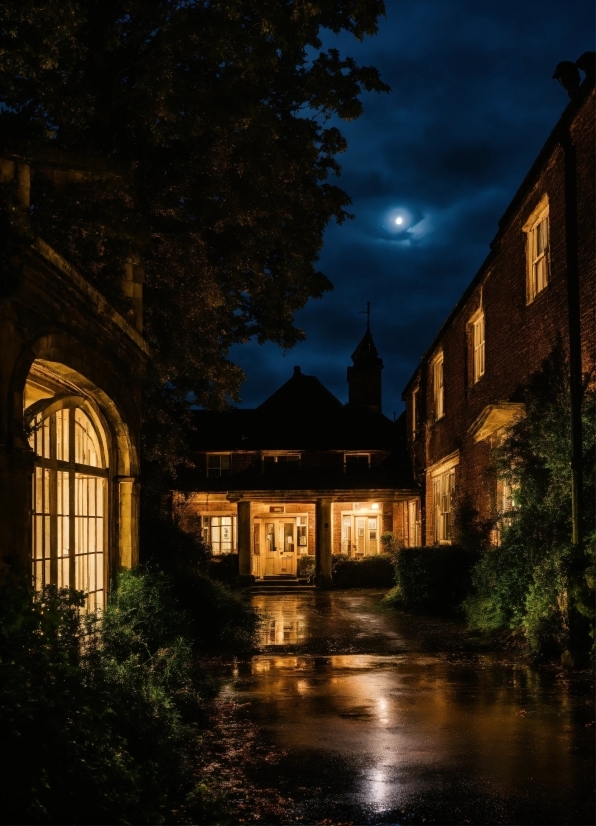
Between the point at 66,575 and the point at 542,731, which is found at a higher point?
the point at 66,575

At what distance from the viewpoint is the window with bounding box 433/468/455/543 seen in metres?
23.5

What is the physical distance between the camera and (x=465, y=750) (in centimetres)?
714

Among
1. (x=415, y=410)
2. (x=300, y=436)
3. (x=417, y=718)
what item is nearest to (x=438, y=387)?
(x=415, y=410)

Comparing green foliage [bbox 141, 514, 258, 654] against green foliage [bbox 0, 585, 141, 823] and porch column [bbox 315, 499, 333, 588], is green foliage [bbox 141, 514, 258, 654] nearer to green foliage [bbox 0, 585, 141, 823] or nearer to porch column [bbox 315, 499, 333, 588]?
green foliage [bbox 0, 585, 141, 823]

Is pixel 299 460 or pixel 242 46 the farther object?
pixel 299 460

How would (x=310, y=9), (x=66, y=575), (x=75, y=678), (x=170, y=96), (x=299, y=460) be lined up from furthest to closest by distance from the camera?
(x=299, y=460) → (x=310, y=9) → (x=170, y=96) → (x=66, y=575) → (x=75, y=678)

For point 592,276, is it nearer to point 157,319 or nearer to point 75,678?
point 157,319

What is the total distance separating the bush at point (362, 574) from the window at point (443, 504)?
4.84 metres

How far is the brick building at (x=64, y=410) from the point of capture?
7105mm

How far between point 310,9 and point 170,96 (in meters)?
2.85

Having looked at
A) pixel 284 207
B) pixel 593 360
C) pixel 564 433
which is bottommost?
pixel 564 433

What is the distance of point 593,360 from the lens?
12.4 metres

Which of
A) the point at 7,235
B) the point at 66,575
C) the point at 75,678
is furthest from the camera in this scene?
the point at 66,575

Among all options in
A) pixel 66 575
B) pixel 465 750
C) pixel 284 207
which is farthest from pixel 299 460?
pixel 465 750
